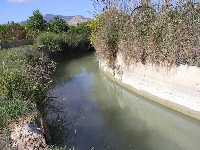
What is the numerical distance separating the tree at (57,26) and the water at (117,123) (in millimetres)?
20258

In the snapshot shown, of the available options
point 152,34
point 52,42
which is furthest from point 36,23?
point 152,34

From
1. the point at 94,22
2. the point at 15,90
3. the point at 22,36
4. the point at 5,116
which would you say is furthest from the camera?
the point at 22,36

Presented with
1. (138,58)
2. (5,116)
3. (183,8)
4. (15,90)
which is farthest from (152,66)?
(5,116)

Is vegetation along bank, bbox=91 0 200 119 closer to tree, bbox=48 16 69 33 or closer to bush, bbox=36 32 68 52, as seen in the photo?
bush, bbox=36 32 68 52

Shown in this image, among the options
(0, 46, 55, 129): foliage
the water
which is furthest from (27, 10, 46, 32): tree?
(0, 46, 55, 129): foliage

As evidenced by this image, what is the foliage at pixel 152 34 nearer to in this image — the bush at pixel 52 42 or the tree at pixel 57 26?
the bush at pixel 52 42

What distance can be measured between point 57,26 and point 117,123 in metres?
26.9

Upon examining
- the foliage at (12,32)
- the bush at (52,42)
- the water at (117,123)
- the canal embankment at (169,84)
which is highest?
the foliage at (12,32)

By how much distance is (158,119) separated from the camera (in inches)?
487

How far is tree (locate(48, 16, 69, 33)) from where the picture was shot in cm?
3769

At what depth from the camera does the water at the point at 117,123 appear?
10172 mm

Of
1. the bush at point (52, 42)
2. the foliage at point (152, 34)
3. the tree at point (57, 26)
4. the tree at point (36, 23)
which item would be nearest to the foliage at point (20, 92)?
the foliage at point (152, 34)

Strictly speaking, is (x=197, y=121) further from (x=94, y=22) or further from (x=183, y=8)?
(x=94, y=22)

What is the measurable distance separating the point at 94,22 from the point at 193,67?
1123cm
